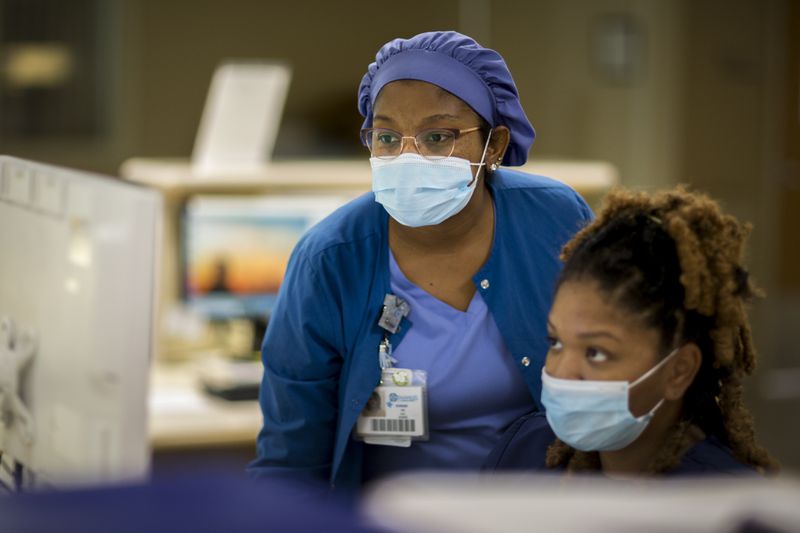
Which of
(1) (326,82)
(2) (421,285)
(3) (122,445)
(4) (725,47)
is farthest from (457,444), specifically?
(1) (326,82)

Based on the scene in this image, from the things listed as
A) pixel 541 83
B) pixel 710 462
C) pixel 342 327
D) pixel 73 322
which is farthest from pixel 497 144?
pixel 541 83

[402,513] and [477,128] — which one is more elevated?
[477,128]

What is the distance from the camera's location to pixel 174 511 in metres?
0.58

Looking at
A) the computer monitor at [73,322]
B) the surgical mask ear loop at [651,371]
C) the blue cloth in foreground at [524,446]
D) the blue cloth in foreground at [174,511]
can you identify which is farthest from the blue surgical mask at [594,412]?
the blue cloth in foreground at [174,511]

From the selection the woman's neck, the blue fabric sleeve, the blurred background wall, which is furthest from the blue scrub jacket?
the blurred background wall

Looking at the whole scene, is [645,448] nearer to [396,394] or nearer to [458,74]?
[396,394]

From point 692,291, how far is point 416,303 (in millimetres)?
468

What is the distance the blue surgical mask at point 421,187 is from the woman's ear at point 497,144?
4 centimetres

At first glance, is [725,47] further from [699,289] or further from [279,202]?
[699,289]

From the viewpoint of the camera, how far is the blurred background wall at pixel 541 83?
550 cm

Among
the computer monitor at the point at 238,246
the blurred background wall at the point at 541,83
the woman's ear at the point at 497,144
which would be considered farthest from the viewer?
the blurred background wall at the point at 541,83

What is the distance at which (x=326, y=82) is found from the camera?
6.75 metres

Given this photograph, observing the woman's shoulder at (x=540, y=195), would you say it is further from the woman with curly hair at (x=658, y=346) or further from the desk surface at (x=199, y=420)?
the desk surface at (x=199, y=420)

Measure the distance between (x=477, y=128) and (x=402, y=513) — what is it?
1092mm
